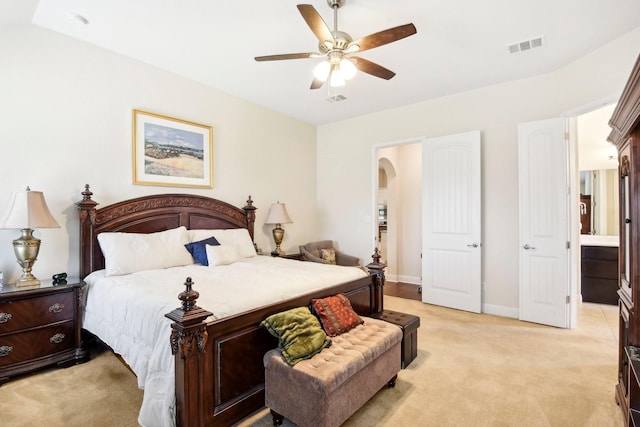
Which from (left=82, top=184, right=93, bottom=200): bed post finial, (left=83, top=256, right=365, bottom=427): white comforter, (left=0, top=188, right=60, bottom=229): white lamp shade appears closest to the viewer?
(left=83, top=256, right=365, bottom=427): white comforter

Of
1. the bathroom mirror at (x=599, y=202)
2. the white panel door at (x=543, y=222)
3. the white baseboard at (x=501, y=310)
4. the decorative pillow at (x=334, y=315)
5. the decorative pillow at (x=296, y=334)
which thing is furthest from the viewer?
the bathroom mirror at (x=599, y=202)

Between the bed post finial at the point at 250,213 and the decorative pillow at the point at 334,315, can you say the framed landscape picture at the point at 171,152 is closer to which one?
the bed post finial at the point at 250,213

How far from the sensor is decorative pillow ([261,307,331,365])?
1883mm

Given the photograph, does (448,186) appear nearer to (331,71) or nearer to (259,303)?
(331,71)

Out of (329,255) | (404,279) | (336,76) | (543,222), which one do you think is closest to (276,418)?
(336,76)

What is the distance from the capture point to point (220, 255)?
3459 mm

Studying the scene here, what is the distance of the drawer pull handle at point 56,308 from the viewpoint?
262 cm

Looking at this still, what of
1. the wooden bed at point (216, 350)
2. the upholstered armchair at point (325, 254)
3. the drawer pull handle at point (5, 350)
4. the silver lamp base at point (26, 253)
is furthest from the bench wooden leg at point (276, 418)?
the upholstered armchair at point (325, 254)

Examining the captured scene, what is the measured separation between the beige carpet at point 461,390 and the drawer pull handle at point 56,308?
50cm

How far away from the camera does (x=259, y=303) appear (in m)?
2.11

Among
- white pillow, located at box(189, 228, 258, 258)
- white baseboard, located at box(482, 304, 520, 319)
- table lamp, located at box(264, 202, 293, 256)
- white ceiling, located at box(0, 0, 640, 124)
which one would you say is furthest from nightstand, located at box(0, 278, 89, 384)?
white baseboard, located at box(482, 304, 520, 319)

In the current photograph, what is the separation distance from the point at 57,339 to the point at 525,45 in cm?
501

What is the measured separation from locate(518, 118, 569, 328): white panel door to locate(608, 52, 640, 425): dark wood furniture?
1.69m

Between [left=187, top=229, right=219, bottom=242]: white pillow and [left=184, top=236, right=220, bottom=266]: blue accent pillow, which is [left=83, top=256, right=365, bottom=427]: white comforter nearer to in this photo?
[left=184, top=236, right=220, bottom=266]: blue accent pillow
